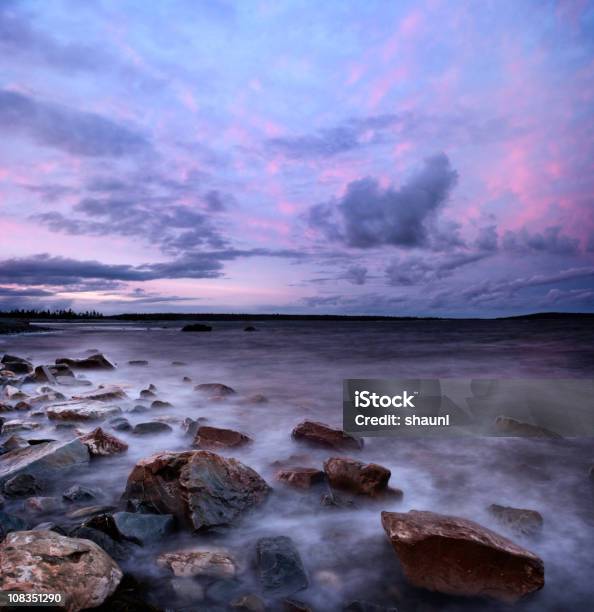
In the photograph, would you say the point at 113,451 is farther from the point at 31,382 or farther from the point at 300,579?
the point at 31,382

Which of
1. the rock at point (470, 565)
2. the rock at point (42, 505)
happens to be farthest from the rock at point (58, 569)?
the rock at point (470, 565)

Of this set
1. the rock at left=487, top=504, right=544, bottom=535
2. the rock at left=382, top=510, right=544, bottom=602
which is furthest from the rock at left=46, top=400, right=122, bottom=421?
the rock at left=487, top=504, right=544, bottom=535

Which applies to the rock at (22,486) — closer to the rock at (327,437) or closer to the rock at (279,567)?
the rock at (279,567)

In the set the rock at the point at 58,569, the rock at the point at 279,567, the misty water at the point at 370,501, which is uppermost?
the rock at the point at 58,569

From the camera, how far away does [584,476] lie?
4.67 m

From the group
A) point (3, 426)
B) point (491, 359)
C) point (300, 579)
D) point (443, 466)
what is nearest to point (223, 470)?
point (300, 579)

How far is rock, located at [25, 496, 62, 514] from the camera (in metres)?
3.52

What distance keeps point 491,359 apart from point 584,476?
14.7 m

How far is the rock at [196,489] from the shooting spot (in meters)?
3.30

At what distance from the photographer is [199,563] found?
277 centimetres

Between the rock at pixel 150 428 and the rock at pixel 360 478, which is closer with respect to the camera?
the rock at pixel 360 478

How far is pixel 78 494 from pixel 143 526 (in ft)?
3.44

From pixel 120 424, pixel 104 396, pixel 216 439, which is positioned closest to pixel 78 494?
pixel 216 439

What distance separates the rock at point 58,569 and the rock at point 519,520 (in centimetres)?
295
